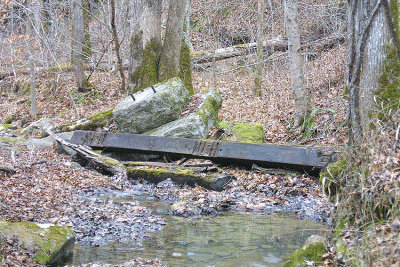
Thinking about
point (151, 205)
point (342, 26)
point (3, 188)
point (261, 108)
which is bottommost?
point (151, 205)

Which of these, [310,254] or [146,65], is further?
[146,65]

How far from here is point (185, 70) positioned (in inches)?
599

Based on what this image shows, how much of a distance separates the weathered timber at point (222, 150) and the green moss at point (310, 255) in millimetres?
4752

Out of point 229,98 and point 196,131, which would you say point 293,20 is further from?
point 229,98

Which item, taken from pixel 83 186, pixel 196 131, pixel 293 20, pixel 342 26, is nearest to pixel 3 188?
pixel 83 186

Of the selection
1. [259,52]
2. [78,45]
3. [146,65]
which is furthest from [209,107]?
[78,45]

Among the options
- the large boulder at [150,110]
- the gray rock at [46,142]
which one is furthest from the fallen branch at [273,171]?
the gray rock at [46,142]

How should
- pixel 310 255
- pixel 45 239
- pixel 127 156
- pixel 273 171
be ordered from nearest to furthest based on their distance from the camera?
pixel 310 255 < pixel 45 239 < pixel 273 171 < pixel 127 156

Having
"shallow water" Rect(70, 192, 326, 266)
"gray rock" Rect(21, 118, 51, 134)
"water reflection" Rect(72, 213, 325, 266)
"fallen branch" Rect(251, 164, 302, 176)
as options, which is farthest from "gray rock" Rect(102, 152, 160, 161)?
"gray rock" Rect(21, 118, 51, 134)

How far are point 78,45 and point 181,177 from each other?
1259 centimetres

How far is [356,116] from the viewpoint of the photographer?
5.21m

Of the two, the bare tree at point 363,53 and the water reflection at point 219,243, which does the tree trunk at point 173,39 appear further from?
the bare tree at point 363,53

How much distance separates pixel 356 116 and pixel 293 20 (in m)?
7.19

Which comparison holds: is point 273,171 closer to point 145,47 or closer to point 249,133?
point 249,133
